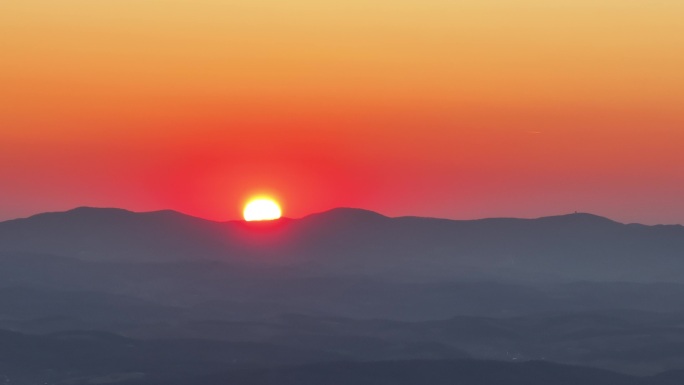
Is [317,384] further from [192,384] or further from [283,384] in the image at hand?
[192,384]

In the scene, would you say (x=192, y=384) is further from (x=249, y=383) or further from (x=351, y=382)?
(x=351, y=382)

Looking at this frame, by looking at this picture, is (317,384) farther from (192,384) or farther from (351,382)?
(192,384)

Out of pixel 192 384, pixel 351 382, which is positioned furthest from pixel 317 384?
pixel 192 384

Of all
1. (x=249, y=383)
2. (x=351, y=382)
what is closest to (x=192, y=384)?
(x=249, y=383)
